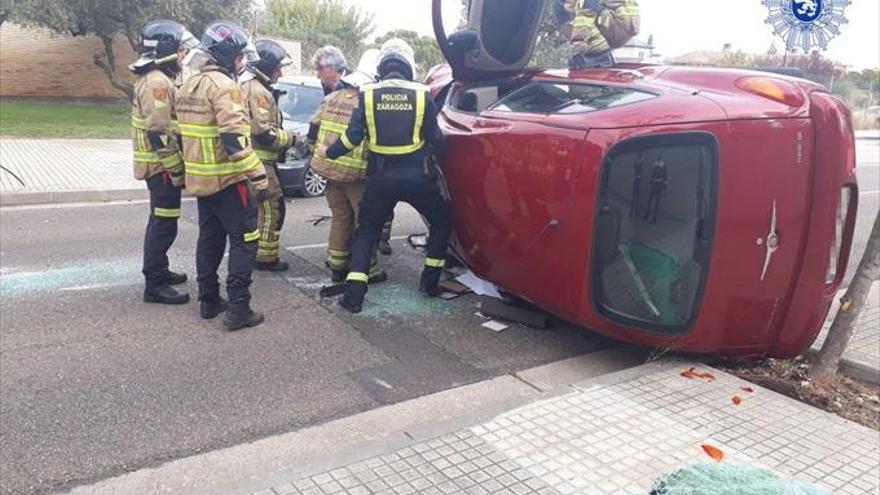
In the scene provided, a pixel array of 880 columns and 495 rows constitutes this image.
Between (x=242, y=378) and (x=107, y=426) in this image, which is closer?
(x=107, y=426)

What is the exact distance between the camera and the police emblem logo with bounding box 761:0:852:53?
4.86 metres

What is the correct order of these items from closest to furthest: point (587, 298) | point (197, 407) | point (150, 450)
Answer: point (150, 450), point (197, 407), point (587, 298)

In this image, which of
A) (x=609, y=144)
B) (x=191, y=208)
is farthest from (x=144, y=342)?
(x=191, y=208)

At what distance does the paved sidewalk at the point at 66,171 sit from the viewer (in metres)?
9.23

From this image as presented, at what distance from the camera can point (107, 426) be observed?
137 inches

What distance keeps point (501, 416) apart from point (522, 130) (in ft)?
6.32

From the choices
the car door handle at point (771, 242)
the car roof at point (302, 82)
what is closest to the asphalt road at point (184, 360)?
the car door handle at point (771, 242)

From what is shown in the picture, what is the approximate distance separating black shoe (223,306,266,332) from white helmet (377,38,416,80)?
197 centimetres

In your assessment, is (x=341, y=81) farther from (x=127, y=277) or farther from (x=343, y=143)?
(x=127, y=277)

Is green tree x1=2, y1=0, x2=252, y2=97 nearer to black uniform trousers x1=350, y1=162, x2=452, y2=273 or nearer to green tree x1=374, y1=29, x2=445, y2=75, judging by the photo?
black uniform trousers x1=350, y1=162, x2=452, y2=273

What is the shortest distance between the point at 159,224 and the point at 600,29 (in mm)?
3774

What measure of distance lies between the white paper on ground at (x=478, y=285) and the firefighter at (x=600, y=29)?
6.14ft

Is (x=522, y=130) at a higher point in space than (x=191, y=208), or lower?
higher

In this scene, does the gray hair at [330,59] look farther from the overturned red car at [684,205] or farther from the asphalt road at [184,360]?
the overturned red car at [684,205]
